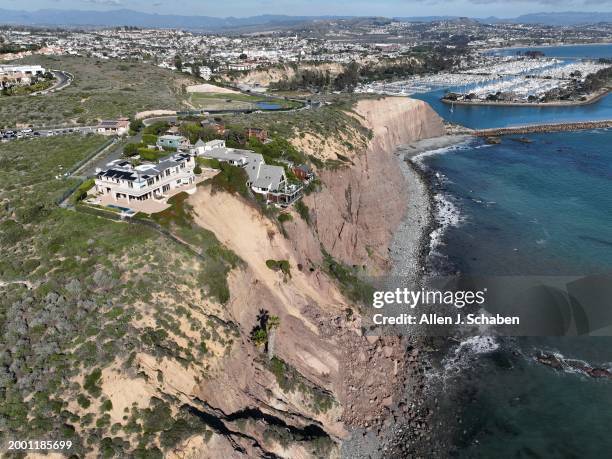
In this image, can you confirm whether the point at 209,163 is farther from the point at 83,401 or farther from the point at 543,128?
the point at 543,128

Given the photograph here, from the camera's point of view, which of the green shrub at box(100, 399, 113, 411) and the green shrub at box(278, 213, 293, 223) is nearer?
the green shrub at box(100, 399, 113, 411)

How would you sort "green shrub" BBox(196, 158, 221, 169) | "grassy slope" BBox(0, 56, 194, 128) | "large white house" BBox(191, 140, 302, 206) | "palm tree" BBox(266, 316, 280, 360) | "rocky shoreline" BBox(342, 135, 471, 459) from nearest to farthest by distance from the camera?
"rocky shoreline" BBox(342, 135, 471, 459)
"palm tree" BBox(266, 316, 280, 360)
"large white house" BBox(191, 140, 302, 206)
"green shrub" BBox(196, 158, 221, 169)
"grassy slope" BBox(0, 56, 194, 128)

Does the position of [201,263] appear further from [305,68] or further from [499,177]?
[305,68]

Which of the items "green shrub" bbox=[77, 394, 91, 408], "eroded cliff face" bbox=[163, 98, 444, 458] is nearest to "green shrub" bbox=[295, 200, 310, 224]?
"eroded cliff face" bbox=[163, 98, 444, 458]

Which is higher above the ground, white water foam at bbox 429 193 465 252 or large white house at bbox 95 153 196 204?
large white house at bbox 95 153 196 204

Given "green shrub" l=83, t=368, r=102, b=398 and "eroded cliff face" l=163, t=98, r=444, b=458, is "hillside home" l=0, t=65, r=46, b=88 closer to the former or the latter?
"eroded cliff face" l=163, t=98, r=444, b=458

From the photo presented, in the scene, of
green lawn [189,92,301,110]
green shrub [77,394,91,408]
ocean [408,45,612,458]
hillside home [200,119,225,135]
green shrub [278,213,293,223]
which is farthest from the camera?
green lawn [189,92,301,110]

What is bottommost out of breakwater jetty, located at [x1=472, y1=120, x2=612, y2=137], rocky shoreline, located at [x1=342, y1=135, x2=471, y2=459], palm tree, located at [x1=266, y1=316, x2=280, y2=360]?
rocky shoreline, located at [x1=342, y1=135, x2=471, y2=459]

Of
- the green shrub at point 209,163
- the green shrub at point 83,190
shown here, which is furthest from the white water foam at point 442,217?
the green shrub at point 83,190
